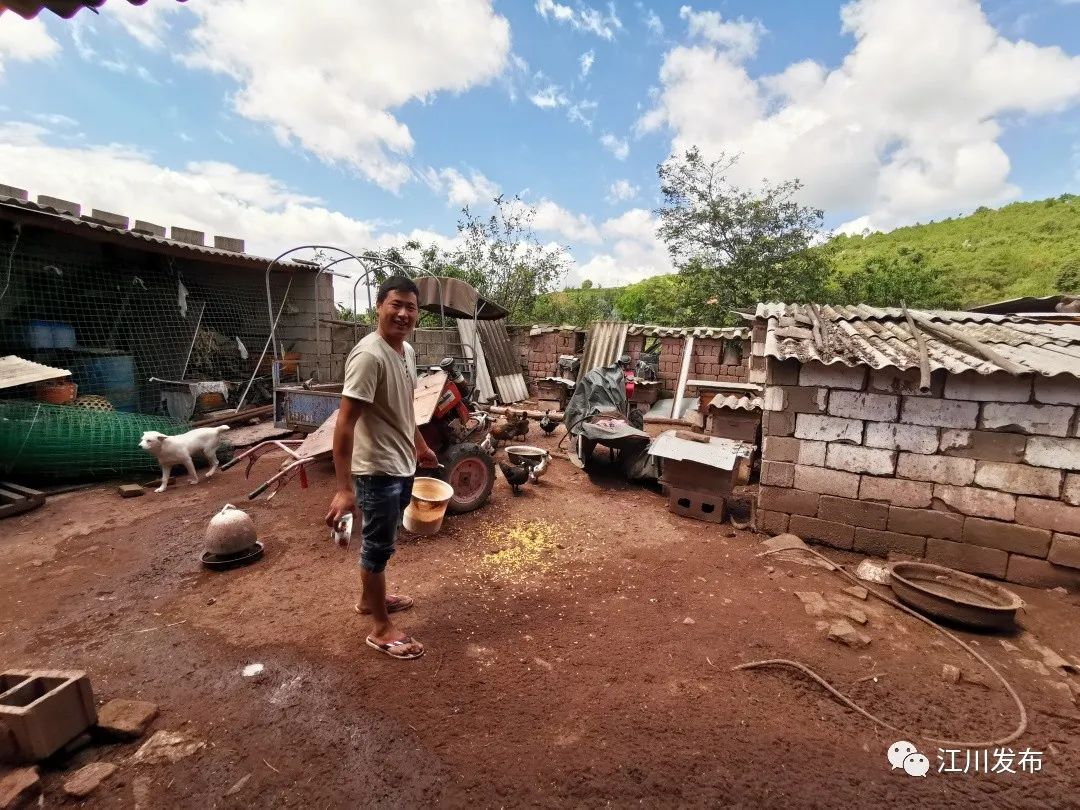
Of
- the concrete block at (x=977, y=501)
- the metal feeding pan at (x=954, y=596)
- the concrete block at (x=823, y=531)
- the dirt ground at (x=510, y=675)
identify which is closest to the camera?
the dirt ground at (x=510, y=675)

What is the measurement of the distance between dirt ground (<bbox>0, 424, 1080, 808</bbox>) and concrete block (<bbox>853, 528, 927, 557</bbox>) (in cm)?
23

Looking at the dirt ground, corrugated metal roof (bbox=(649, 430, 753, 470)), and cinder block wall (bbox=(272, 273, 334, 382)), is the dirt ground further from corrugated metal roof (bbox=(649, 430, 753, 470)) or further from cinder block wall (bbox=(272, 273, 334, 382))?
cinder block wall (bbox=(272, 273, 334, 382))

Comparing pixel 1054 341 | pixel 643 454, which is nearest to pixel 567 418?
pixel 643 454

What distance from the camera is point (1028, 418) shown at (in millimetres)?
3854

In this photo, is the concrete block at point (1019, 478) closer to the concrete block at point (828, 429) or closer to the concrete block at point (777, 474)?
the concrete block at point (828, 429)

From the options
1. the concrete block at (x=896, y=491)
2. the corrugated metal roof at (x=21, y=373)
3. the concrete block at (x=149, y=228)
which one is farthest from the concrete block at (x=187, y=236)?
the concrete block at (x=896, y=491)

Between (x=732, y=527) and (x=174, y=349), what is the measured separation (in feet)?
33.3

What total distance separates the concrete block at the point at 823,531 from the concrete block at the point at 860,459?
0.56 metres

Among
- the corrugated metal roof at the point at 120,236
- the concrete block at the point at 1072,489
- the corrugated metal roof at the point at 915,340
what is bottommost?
the concrete block at the point at 1072,489

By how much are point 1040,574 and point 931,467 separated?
113 centimetres

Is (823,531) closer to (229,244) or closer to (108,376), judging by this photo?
(108,376)

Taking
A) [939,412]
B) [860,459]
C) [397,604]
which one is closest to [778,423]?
[860,459]

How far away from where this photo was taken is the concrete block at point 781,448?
4641mm

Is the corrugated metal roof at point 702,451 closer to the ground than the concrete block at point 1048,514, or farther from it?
farther from it
